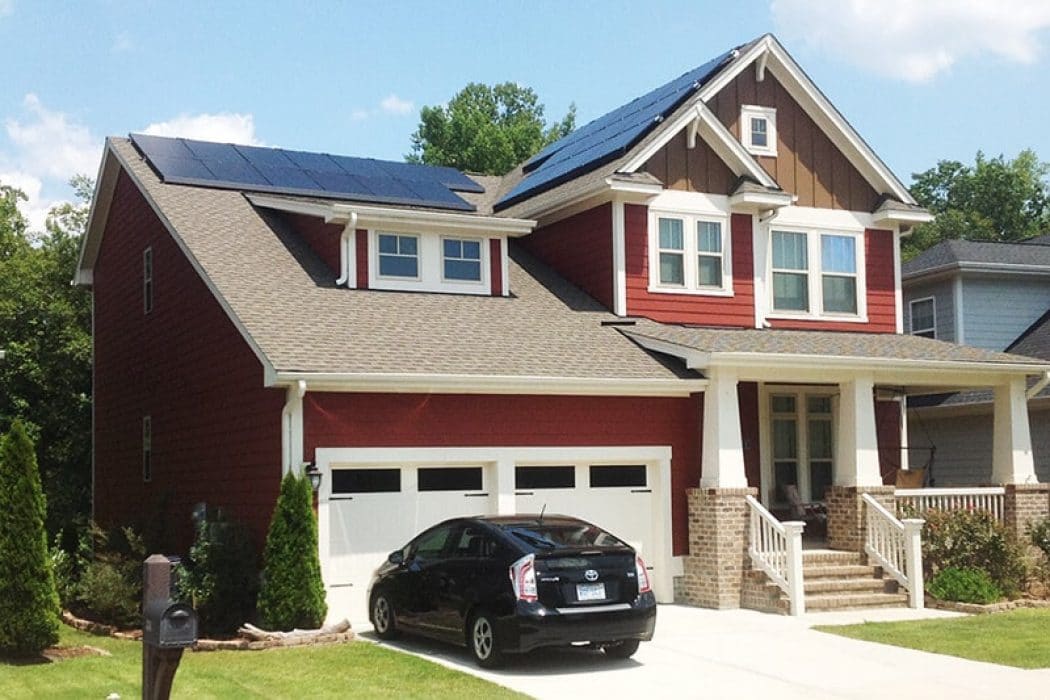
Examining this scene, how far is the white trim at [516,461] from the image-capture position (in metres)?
16.6

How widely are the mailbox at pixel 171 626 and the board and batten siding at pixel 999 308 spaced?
22.5 meters

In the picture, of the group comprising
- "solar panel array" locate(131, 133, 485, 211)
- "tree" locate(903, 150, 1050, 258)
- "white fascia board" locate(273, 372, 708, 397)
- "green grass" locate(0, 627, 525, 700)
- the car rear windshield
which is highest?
"tree" locate(903, 150, 1050, 258)

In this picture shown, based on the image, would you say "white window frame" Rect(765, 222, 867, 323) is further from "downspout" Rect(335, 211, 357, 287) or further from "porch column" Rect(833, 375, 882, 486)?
"downspout" Rect(335, 211, 357, 287)

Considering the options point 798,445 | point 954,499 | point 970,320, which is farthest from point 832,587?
point 970,320

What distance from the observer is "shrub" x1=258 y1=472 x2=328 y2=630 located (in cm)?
1527

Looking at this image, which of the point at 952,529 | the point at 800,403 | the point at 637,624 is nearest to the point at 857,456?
the point at 952,529

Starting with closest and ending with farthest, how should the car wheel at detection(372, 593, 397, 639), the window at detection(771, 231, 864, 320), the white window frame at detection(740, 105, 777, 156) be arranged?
the car wheel at detection(372, 593, 397, 639)
the window at detection(771, 231, 864, 320)
the white window frame at detection(740, 105, 777, 156)

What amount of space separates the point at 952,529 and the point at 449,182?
39.4ft

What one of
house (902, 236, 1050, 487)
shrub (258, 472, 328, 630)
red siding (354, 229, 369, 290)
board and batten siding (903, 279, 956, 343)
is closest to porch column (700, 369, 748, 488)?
red siding (354, 229, 369, 290)

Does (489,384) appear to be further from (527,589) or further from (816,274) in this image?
(816,274)

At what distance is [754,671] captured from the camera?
44.0 feet

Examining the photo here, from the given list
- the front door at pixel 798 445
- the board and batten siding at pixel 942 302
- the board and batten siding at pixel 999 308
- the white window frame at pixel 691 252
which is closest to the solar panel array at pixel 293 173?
the white window frame at pixel 691 252

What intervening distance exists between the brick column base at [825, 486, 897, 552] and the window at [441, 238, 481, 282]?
21.2ft

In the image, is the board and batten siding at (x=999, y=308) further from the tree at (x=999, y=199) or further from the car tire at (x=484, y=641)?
the tree at (x=999, y=199)
